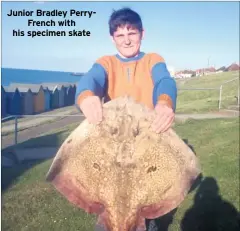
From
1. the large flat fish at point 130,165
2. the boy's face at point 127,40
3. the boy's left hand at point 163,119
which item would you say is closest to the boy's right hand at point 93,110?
the large flat fish at point 130,165

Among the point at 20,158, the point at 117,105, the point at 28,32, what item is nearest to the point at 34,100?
the point at 20,158

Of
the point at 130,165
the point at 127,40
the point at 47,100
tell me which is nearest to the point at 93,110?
the point at 130,165

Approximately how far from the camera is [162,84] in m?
1.99

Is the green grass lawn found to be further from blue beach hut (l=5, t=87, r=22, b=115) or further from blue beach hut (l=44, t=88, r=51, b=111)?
blue beach hut (l=5, t=87, r=22, b=115)

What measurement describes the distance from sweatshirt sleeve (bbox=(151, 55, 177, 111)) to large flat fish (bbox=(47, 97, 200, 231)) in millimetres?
171

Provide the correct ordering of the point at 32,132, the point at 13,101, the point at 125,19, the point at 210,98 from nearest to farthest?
the point at 125,19
the point at 32,132
the point at 210,98
the point at 13,101

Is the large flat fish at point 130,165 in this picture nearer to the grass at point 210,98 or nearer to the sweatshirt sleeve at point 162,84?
the sweatshirt sleeve at point 162,84

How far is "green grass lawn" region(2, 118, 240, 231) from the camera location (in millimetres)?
3760

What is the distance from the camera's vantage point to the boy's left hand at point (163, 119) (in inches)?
70.3

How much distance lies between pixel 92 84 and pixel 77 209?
2.41 meters

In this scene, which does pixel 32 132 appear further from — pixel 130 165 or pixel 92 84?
pixel 130 165

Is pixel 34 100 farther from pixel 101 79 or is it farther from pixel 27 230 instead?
pixel 101 79

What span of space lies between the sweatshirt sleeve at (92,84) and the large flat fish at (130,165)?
6.4 inches

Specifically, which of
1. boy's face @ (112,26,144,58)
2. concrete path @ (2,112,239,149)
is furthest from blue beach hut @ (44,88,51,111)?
boy's face @ (112,26,144,58)
